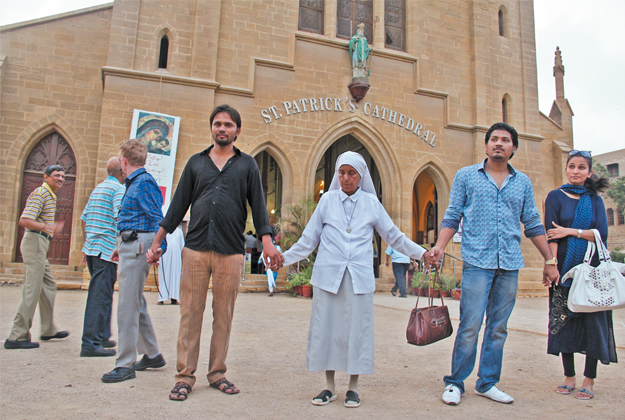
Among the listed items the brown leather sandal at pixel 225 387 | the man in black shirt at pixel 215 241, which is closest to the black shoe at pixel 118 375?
the man in black shirt at pixel 215 241

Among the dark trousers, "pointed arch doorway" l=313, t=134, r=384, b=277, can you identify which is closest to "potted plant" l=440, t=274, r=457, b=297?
"pointed arch doorway" l=313, t=134, r=384, b=277

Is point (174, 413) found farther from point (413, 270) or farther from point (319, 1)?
point (319, 1)

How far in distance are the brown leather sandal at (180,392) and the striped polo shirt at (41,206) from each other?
2.73 m

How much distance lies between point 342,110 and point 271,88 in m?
2.32

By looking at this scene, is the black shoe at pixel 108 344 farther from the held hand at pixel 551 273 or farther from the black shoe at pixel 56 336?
the held hand at pixel 551 273

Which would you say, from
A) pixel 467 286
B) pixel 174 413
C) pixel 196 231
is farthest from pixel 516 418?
pixel 196 231

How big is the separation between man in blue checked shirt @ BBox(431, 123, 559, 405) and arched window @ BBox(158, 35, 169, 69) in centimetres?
1167

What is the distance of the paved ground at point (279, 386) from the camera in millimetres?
2902

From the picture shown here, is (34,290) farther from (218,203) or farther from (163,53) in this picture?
(163,53)

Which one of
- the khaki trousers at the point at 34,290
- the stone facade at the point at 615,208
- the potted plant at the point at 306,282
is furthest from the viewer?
the stone facade at the point at 615,208

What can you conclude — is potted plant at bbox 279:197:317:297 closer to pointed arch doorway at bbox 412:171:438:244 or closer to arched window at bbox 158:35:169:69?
arched window at bbox 158:35:169:69

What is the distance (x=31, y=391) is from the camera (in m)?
3.17

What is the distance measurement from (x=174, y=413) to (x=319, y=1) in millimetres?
14978

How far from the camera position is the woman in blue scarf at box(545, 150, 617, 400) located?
3623mm
